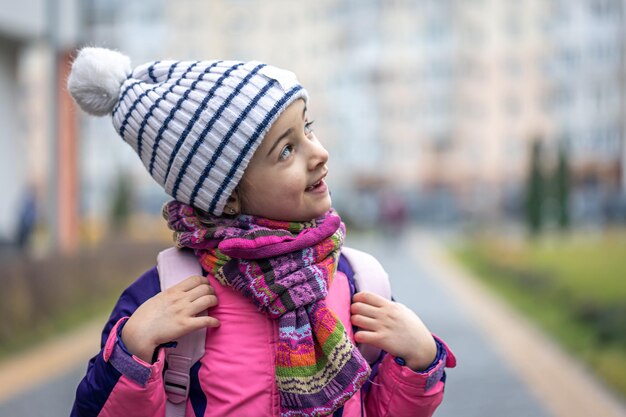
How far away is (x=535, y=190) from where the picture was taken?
14273mm

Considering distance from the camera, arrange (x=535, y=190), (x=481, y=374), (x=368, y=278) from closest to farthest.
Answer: (x=368, y=278), (x=481, y=374), (x=535, y=190)

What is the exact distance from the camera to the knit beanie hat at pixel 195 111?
1.55m

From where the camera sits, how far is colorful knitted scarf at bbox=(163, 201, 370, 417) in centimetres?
152

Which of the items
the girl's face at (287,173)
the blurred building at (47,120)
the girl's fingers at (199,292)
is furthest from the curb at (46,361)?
the girl's face at (287,173)

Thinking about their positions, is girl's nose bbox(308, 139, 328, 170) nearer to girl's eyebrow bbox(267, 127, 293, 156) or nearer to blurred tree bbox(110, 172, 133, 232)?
girl's eyebrow bbox(267, 127, 293, 156)

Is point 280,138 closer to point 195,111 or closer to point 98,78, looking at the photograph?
point 195,111

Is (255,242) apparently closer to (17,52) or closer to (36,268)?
(36,268)

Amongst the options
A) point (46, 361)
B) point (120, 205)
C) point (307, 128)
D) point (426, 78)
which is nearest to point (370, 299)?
point (307, 128)

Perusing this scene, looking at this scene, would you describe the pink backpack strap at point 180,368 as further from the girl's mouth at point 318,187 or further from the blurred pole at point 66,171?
the blurred pole at point 66,171

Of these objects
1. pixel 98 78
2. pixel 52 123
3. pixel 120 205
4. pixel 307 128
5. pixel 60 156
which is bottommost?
→ pixel 120 205

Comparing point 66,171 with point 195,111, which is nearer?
point 195,111

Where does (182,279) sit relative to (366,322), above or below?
above

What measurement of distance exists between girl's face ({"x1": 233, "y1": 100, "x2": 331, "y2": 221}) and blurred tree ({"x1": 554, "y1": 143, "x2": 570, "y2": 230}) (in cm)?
1339

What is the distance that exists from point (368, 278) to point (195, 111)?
545 millimetres
